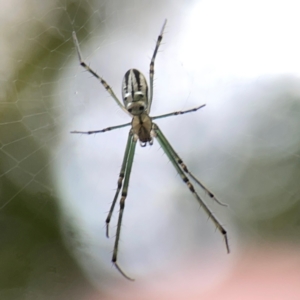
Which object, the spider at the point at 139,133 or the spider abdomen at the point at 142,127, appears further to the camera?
the spider abdomen at the point at 142,127

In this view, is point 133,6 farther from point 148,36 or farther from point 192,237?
point 192,237

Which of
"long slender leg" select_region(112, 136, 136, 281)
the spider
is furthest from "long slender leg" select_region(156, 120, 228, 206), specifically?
"long slender leg" select_region(112, 136, 136, 281)

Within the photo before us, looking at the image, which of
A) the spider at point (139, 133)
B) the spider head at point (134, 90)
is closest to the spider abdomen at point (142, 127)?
the spider at point (139, 133)

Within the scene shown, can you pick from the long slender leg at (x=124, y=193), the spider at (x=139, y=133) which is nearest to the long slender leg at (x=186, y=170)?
the spider at (x=139, y=133)

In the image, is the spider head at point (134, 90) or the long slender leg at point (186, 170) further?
the long slender leg at point (186, 170)

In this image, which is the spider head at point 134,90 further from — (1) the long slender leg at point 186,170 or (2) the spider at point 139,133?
(1) the long slender leg at point 186,170

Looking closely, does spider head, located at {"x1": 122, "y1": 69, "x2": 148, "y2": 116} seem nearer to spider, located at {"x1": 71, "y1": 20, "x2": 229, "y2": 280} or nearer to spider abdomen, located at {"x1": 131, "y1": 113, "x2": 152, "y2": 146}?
spider, located at {"x1": 71, "y1": 20, "x2": 229, "y2": 280}

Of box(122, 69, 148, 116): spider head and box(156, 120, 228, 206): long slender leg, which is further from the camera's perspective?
box(156, 120, 228, 206): long slender leg

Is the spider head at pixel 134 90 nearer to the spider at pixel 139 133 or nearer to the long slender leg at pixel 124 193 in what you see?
the spider at pixel 139 133

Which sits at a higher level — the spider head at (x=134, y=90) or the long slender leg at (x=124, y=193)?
the spider head at (x=134, y=90)

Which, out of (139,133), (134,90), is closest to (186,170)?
(139,133)
